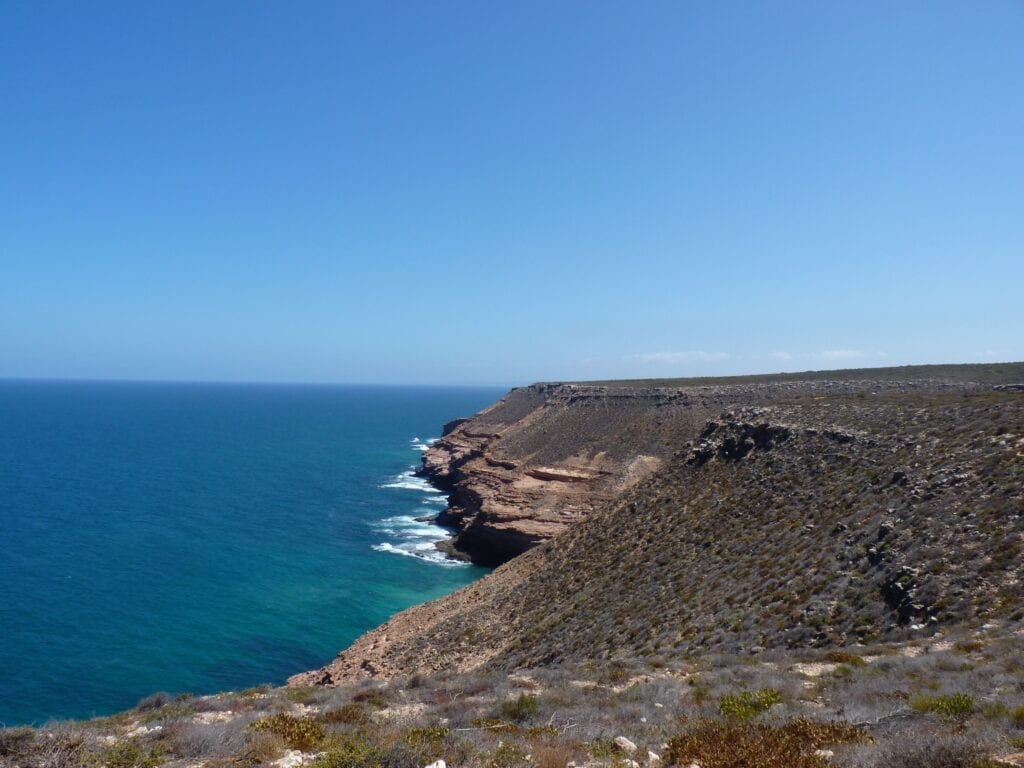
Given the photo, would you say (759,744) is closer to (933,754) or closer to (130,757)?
(933,754)

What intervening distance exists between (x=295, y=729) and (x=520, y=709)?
383 centimetres

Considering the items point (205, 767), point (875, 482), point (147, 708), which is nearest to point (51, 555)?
point (147, 708)

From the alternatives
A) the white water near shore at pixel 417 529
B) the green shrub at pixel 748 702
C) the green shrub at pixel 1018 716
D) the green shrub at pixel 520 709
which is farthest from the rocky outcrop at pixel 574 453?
the green shrub at pixel 520 709

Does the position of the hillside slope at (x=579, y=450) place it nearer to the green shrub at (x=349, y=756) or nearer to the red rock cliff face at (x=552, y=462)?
the red rock cliff face at (x=552, y=462)

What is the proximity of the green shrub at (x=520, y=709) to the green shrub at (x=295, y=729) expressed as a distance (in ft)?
10.5

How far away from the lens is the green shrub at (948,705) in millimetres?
8688

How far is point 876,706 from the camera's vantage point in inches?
386

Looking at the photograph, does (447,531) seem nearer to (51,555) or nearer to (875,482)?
(51,555)

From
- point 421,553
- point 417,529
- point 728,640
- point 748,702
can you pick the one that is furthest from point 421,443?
point 748,702

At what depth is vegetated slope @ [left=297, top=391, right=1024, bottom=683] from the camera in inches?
612

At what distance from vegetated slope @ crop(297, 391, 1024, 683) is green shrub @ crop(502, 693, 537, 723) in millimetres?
7063

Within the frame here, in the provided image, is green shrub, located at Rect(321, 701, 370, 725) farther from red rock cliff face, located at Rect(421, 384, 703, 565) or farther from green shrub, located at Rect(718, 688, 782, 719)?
red rock cliff face, located at Rect(421, 384, 703, 565)

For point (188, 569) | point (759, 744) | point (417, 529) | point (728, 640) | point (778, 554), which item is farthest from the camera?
point (417, 529)

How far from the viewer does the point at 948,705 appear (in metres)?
8.85
